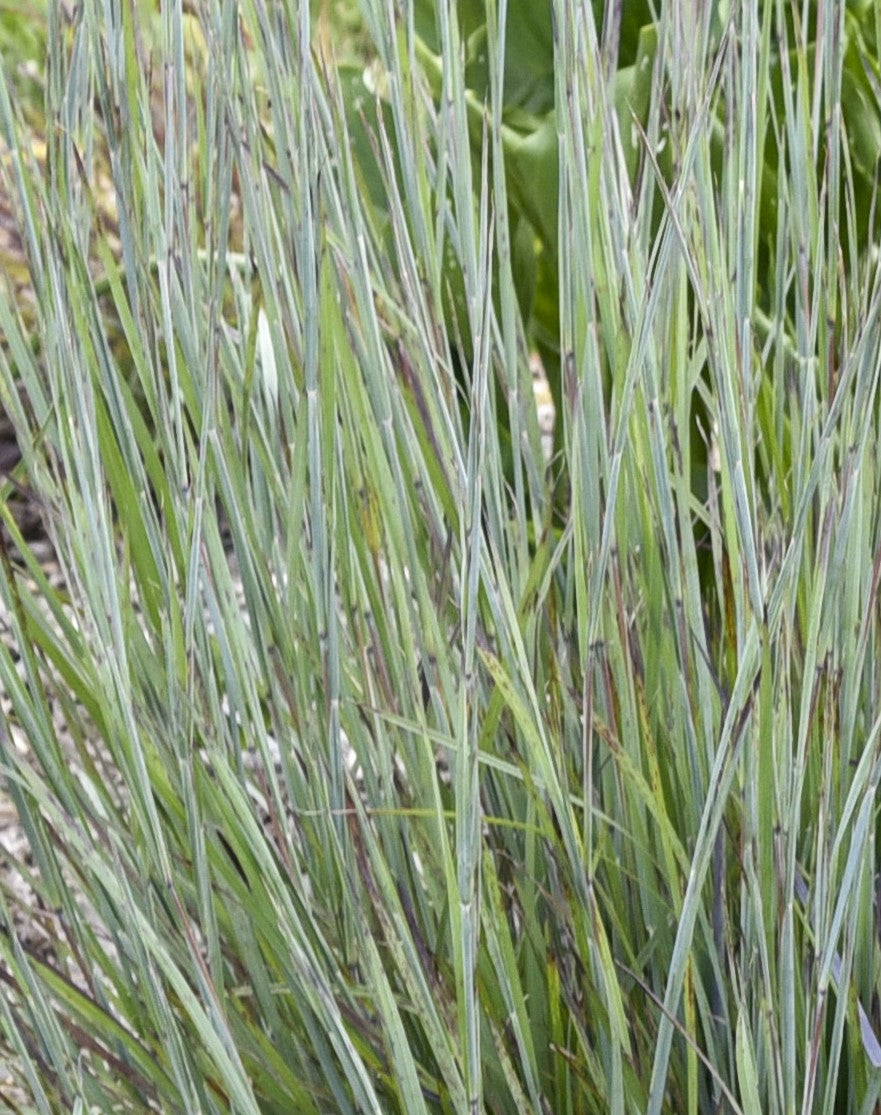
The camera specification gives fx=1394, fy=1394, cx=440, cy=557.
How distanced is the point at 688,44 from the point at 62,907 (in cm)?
46

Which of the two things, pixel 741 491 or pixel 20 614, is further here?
pixel 20 614

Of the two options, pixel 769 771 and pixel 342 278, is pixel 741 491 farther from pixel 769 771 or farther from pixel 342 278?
pixel 342 278

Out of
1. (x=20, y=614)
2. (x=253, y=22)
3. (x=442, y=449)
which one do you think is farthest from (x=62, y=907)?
(x=253, y=22)

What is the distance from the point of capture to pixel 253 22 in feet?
1.96

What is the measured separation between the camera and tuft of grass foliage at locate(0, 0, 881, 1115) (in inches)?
19.9

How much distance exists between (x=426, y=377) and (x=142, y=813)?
199 millimetres

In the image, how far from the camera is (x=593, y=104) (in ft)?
1.91

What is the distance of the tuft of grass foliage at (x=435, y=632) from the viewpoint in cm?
50

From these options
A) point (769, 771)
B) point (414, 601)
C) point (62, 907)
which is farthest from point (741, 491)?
point (62, 907)

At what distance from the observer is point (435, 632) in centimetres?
58

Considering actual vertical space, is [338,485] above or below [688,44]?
below

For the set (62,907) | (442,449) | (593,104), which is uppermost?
(593,104)

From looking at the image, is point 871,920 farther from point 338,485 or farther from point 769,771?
point 338,485

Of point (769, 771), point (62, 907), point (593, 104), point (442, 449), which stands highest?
point (593, 104)
